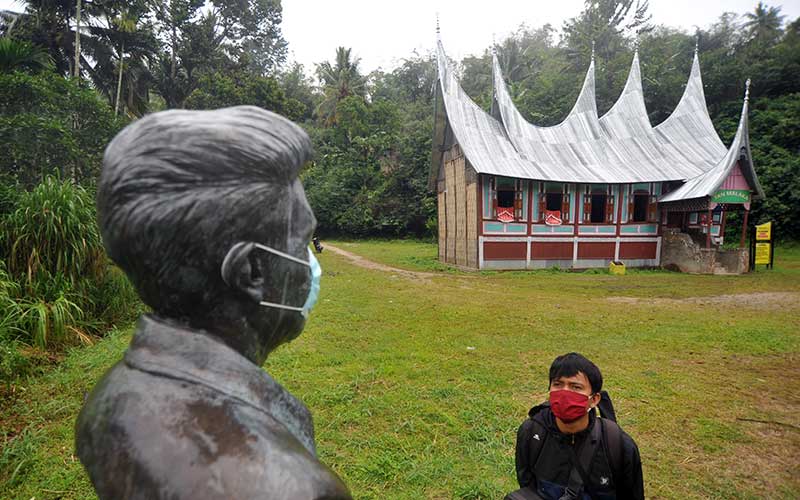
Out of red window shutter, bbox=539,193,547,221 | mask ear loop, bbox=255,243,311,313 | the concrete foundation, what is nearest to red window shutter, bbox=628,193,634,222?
the concrete foundation

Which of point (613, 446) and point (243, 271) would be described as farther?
point (613, 446)

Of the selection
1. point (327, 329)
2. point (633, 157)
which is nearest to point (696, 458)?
point (327, 329)

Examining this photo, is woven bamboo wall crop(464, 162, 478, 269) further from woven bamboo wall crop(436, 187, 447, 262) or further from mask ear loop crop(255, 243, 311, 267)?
mask ear loop crop(255, 243, 311, 267)

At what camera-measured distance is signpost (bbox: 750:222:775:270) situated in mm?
13688

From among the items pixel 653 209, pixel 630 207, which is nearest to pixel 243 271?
pixel 630 207

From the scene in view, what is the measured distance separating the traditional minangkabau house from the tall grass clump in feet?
34.2

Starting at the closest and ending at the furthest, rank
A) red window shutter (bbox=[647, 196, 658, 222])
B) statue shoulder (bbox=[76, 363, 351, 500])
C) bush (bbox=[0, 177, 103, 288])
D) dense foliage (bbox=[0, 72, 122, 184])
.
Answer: statue shoulder (bbox=[76, 363, 351, 500]) → bush (bbox=[0, 177, 103, 288]) → dense foliage (bbox=[0, 72, 122, 184]) → red window shutter (bbox=[647, 196, 658, 222])

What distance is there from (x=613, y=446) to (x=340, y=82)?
32.3 m

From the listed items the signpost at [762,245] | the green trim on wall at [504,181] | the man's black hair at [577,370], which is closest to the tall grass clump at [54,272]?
the man's black hair at [577,370]

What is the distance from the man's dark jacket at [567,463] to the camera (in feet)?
6.26

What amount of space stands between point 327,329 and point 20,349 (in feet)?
10.8

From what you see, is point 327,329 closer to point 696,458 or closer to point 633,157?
point 696,458

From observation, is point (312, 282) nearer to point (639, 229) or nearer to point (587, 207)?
point (587, 207)

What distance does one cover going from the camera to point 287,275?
3.04ft
